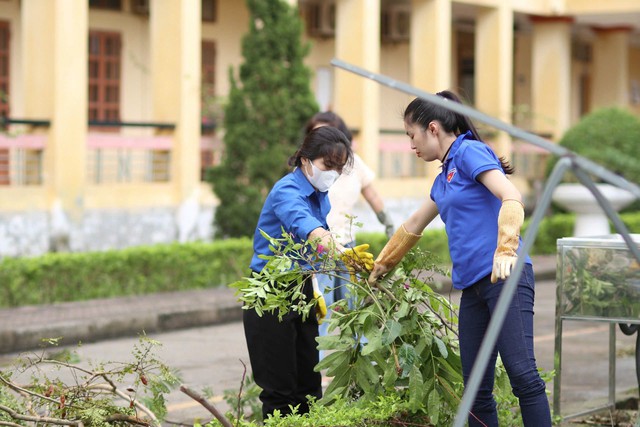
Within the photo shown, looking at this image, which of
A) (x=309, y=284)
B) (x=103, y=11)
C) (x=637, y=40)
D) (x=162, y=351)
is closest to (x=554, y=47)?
(x=637, y=40)

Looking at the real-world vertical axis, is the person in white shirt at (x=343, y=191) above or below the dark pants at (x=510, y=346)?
above

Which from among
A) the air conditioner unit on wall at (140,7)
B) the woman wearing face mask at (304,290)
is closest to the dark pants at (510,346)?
the woman wearing face mask at (304,290)

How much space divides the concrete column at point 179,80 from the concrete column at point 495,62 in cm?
727

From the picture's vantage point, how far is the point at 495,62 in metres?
22.1

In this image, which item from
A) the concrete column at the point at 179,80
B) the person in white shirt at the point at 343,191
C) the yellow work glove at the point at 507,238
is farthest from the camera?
the concrete column at the point at 179,80

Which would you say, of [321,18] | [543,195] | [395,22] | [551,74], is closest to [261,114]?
[321,18]

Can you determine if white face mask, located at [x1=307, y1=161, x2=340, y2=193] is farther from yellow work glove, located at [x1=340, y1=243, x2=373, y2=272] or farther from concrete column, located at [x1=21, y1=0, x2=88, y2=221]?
concrete column, located at [x1=21, y1=0, x2=88, y2=221]

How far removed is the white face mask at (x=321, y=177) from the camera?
18.2ft

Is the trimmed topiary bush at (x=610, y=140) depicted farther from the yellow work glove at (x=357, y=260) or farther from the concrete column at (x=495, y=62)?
the yellow work glove at (x=357, y=260)

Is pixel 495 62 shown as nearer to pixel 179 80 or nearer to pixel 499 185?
pixel 179 80

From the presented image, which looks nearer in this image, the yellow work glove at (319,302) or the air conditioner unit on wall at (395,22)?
the yellow work glove at (319,302)

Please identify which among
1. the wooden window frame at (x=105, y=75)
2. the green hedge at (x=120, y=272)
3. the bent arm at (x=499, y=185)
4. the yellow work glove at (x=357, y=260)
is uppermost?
the wooden window frame at (x=105, y=75)

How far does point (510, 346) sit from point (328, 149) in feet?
4.42

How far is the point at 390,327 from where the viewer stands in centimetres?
500
